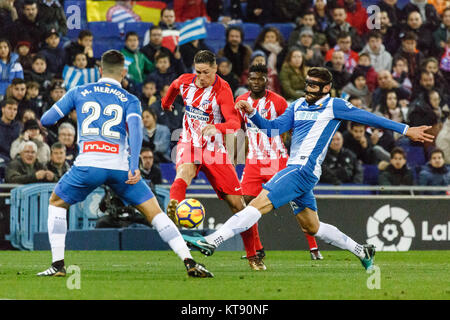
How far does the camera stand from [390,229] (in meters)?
16.2

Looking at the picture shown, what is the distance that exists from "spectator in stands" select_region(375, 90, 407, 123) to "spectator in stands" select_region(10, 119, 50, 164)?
6992 millimetres

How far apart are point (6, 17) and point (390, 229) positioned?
8487 mm

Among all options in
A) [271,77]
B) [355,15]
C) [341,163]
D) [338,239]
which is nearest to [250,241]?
[338,239]

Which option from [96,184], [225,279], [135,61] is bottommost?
[225,279]

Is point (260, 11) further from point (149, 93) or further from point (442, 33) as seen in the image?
point (149, 93)

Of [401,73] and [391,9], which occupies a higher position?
[391,9]

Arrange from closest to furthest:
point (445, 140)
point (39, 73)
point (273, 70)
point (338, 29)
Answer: point (39, 73)
point (445, 140)
point (273, 70)
point (338, 29)

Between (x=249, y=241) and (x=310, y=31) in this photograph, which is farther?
(x=310, y=31)

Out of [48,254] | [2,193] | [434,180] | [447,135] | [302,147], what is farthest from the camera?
[447,135]

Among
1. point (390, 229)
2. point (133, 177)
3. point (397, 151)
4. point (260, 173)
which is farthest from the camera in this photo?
point (397, 151)
